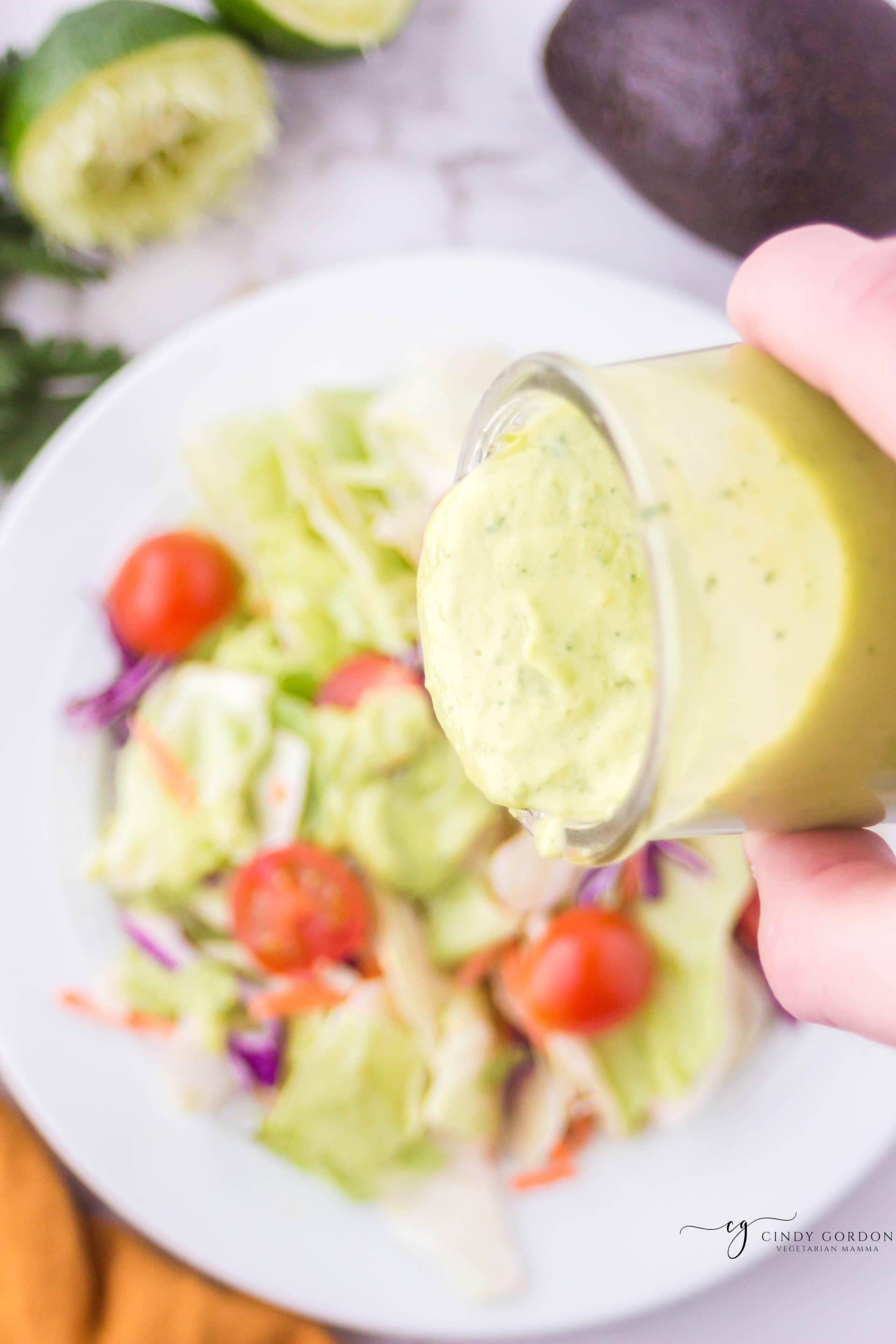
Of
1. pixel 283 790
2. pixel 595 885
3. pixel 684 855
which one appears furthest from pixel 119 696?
pixel 684 855

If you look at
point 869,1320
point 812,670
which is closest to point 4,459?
point 812,670

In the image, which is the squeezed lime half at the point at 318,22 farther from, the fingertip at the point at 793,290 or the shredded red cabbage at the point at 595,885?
the shredded red cabbage at the point at 595,885

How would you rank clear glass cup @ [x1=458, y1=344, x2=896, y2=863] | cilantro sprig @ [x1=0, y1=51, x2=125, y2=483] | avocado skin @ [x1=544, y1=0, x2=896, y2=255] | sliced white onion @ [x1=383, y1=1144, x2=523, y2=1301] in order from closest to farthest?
clear glass cup @ [x1=458, y1=344, x2=896, y2=863] → avocado skin @ [x1=544, y1=0, x2=896, y2=255] → sliced white onion @ [x1=383, y1=1144, x2=523, y2=1301] → cilantro sprig @ [x1=0, y1=51, x2=125, y2=483]

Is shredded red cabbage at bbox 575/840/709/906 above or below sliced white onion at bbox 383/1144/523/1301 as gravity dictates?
above

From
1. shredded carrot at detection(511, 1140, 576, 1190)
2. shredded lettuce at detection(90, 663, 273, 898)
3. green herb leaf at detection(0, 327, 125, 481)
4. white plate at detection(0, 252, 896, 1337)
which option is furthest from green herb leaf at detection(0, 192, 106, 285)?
shredded carrot at detection(511, 1140, 576, 1190)

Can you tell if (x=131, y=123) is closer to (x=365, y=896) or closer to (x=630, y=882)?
(x=365, y=896)

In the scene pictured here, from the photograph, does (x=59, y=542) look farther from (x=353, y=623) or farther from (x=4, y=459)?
(x=353, y=623)

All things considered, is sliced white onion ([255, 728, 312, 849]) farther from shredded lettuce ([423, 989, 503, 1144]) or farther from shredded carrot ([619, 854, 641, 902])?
shredded carrot ([619, 854, 641, 902])
